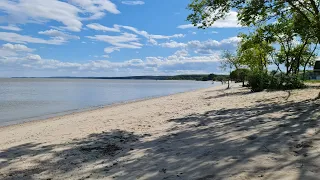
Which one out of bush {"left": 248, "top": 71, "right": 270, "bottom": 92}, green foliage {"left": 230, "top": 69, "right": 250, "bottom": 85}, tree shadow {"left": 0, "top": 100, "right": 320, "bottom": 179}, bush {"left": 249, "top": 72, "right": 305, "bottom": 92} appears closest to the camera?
tree shadow {"left": 0, "top": 100, "right": 320, "bottom": 179}

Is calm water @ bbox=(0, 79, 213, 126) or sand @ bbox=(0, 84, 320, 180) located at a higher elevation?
sand @ bbox=(0, 84, 320, 180)

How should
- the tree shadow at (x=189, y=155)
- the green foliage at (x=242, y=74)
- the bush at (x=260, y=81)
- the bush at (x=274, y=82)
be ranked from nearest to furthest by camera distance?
the tree shadow at (x=189, y=155)
the bush at (x=274, y=82)
the bush at (x=260, y=81)
the green foliage at (x=242, y=74)

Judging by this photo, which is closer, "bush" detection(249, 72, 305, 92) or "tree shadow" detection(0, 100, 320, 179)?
"tree shadow" detection(0, 100, 320, 179)

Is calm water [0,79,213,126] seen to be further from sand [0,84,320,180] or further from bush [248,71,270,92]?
Result: bush [248,71,270,92]

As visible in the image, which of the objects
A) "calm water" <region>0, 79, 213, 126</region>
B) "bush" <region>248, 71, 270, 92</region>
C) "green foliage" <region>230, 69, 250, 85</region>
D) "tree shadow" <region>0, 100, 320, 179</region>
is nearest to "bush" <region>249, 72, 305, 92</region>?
"bush" <region>248, 71, 270, 92</region>

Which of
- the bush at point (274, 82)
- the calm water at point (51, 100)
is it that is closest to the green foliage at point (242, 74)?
the bush at point (274, 82)

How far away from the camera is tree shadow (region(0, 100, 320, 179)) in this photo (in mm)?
5320

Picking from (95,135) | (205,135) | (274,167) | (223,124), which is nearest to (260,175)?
(274,167)

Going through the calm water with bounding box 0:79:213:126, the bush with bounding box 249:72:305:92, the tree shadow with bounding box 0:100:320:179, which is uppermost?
the bush with bounding box 249:72:305:92

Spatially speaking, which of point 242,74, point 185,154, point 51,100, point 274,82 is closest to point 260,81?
point 274,82

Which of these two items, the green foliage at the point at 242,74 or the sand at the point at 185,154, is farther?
the green foliage at the point at 242,74

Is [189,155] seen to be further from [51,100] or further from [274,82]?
[51,100]

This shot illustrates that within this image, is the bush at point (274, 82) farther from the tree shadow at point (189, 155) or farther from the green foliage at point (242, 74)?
the tree shadow at point (189, 155)

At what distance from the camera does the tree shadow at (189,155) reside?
17.5ft
